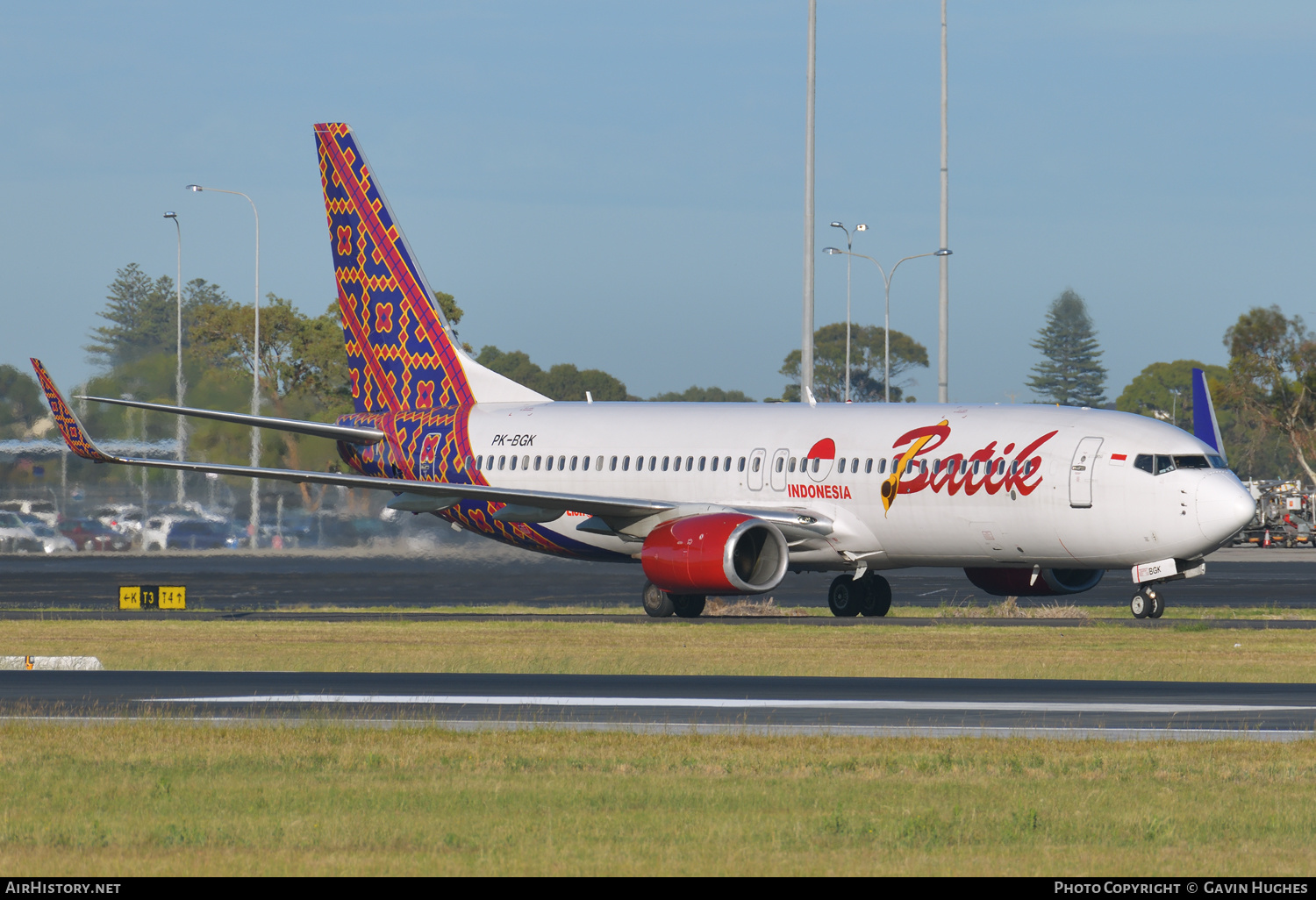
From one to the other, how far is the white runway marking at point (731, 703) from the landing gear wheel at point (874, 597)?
17.5 meters

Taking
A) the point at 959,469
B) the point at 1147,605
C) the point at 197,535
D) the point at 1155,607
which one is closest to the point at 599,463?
the point at 959,469

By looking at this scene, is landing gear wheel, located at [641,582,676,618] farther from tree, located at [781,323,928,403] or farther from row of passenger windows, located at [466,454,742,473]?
tree, located at [781,323,928,403]

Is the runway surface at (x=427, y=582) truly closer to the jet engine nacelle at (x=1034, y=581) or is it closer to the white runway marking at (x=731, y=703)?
the jet engine nacelle at (x=1034, y=581)

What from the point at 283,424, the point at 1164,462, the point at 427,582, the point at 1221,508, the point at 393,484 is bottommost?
the point at 427,582

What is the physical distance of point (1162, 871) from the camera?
11.3 metres

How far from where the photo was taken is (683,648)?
29344 millimetres

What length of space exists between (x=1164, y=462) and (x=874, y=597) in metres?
6.65

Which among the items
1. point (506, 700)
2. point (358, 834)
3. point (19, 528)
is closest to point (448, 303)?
point (19, 528)

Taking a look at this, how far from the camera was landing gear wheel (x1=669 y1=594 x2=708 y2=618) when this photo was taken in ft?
126

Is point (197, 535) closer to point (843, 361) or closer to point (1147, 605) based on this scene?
point (1147, 605)

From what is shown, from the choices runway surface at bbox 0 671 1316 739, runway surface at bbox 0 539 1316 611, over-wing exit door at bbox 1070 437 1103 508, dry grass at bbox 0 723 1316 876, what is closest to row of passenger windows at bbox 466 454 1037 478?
over-wing exit door at bbox 1070 437 1103 508

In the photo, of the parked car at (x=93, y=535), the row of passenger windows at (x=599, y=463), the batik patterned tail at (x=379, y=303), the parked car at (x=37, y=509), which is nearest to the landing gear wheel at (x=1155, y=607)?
the row of passenger windows at (x=599, y=463)

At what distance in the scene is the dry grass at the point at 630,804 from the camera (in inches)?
462
